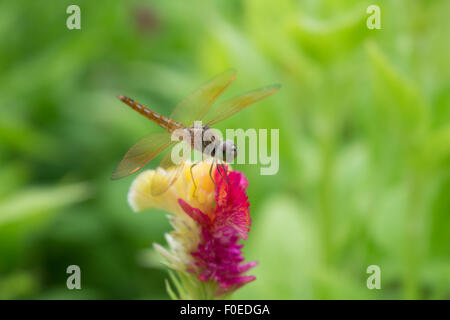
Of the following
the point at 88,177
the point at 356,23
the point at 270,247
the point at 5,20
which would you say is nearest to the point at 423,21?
the point at 356,23

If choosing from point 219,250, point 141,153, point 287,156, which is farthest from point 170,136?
point 287,156

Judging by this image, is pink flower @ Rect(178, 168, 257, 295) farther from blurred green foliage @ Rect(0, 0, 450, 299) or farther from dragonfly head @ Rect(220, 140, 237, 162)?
blurred green foliage @ Rect(0, 0, 450, 299)

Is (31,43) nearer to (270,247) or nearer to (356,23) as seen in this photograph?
(270,247)

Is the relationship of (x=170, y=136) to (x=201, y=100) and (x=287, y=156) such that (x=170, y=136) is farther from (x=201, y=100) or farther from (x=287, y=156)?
(x=287, y=156)

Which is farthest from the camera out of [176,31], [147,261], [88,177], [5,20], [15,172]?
[176,31]

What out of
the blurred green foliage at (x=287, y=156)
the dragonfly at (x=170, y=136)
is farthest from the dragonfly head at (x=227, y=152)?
the blurred green foliage at (x=287, y=156)

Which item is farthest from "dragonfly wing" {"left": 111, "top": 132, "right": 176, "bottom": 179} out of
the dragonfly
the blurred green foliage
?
the blurred green foliage
